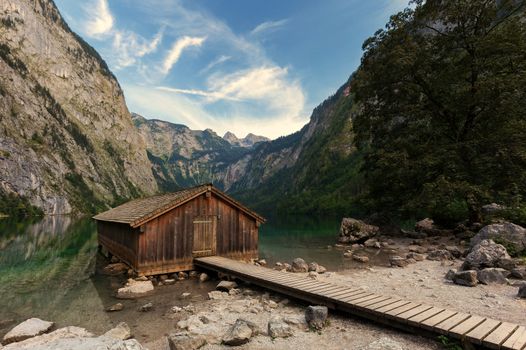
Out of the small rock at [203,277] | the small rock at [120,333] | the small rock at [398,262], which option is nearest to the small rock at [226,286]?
the small rock at [203,277]

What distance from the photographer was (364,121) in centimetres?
3628

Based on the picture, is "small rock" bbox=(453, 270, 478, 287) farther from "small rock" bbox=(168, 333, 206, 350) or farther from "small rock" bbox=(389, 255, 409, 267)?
"small rock" bbox=(168, 333, 206, 350)

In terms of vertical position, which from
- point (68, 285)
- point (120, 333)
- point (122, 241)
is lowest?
→ point (68, 285)

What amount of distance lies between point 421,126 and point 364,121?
243 inches

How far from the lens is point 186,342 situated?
8.64 metres

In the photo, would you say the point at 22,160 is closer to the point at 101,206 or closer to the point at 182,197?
the point at 101,206

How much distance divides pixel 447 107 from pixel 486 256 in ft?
61.9

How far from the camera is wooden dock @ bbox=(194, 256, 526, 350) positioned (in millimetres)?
7445

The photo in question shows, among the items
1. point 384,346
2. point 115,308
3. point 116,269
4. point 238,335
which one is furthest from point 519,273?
point 116,269

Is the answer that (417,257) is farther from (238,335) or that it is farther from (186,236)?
(238,335)

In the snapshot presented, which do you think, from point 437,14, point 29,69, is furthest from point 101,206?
point 437,14

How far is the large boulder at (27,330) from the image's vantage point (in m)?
10.7

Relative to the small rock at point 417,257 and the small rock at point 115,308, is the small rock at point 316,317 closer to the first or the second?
the small rock at point 115,308

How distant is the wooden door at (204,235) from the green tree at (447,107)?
1656 centimetres
